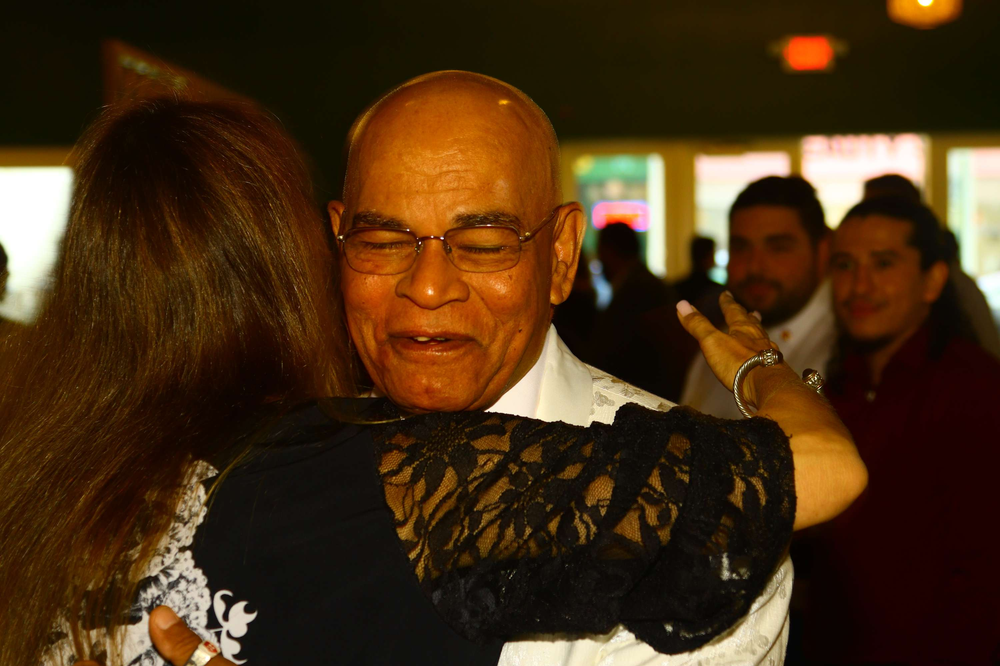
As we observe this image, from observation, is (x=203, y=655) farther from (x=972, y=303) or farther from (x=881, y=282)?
(x=972, y=303)

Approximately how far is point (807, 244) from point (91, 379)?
2491 millimetres

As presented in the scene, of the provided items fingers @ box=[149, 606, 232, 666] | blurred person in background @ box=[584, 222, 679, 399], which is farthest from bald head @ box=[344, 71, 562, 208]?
blurred person in background @ box=[584, 222, 679, 399]

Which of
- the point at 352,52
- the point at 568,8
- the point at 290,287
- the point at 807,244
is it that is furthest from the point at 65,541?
the point at 352,52

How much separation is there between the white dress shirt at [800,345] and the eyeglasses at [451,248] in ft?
5.28

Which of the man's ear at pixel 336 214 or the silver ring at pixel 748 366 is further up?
the man's ear at pixel 336 214

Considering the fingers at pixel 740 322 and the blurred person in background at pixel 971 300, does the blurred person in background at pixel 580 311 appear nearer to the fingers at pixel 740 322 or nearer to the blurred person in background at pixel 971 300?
the blurred person in background at pixel 971 300

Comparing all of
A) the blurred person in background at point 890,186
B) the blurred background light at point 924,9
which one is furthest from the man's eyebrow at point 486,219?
the blurred background light at point 924,9

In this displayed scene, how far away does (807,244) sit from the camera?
10.2 feet

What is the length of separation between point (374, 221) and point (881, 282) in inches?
67.2

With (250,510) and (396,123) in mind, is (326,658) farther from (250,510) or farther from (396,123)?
(396,123)

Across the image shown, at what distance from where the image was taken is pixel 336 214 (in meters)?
1.48

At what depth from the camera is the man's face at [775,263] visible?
3.07 m

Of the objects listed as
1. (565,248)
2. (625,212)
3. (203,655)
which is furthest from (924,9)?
(625,212)

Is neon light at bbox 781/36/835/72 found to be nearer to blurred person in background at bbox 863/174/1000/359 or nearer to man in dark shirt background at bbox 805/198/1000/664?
blurred person in background at bbox 863/174/1000/359
